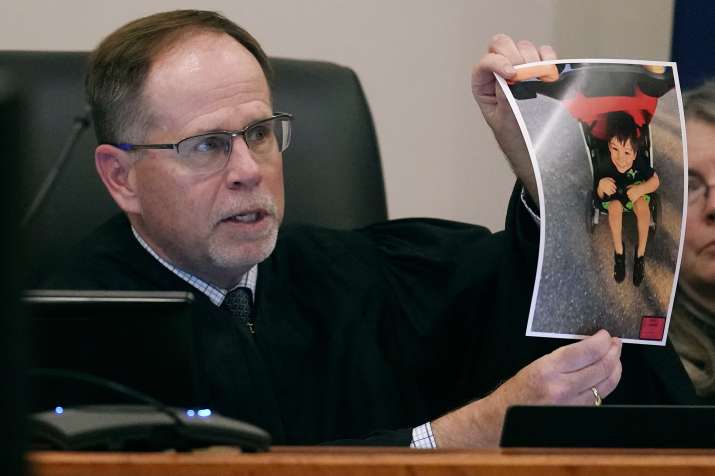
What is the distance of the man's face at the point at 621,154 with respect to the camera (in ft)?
5.30

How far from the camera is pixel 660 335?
1.63 m

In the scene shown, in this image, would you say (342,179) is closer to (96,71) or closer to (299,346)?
(299,346)

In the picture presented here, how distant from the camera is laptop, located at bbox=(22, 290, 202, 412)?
1.17 metres

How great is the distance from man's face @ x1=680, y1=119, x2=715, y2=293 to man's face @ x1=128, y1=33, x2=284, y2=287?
1.98 ft

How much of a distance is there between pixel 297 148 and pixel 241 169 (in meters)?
0.22

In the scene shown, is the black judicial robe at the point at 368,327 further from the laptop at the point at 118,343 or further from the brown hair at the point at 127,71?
the laptop at the point at 118,343

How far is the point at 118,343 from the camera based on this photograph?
118cm

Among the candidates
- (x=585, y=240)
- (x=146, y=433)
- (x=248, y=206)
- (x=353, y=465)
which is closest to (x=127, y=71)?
(x=248, y=206)

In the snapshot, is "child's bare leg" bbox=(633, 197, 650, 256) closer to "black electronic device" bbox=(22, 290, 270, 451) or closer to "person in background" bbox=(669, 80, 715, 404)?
"person in background" bbox=(669, 80, 715, 404)

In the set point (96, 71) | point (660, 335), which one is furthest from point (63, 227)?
point (660, 335)

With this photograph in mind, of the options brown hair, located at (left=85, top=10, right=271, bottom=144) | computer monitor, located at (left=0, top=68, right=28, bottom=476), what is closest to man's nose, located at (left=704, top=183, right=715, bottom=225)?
brown hair, located at (left=85, top=10, right=271, bottom=144)

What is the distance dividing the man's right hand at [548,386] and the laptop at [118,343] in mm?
537

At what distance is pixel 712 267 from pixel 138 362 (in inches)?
39.4

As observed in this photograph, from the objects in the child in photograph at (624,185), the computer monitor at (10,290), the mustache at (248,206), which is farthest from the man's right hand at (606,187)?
the computer monitor at (10,290)
